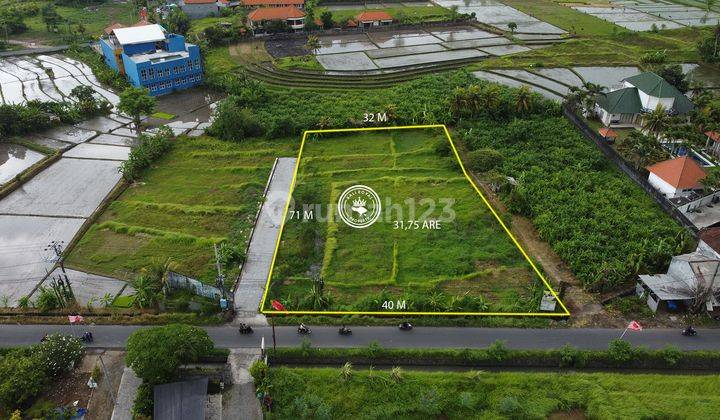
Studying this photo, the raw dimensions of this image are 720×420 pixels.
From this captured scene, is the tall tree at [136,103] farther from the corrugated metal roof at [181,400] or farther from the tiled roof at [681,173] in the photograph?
the tiled roof at [681,173]

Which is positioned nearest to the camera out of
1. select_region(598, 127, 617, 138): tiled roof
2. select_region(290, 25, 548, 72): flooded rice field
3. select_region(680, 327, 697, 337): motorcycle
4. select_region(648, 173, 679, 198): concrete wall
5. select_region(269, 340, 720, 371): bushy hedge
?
select_region(269, 340, 720, 371): bushy hedge

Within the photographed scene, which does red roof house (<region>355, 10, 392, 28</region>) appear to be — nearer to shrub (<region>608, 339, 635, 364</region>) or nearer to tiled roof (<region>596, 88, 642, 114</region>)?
tiled roof (<region>596, 88, 642, 114</region>)

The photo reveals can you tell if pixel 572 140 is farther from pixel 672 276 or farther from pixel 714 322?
pixel 714 322

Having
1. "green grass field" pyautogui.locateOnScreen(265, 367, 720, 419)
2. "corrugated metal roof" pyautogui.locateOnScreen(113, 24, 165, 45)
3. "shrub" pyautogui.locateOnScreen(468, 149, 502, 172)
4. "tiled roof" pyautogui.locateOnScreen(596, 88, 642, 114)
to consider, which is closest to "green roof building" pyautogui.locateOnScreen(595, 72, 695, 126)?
"tiled roof" pyautogui.locateOnScreen(596, 88, 642, 114)

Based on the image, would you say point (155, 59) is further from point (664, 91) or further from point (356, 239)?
point (664, 91)

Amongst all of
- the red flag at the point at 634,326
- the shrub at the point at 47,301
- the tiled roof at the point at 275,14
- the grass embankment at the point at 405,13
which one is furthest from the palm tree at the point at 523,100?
the tiled roof at the point at 275,14
